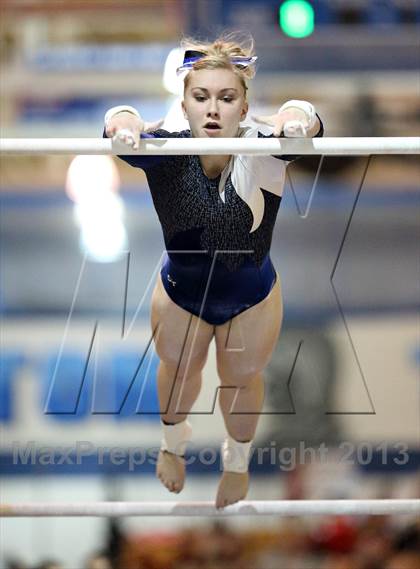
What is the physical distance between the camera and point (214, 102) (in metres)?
1.84

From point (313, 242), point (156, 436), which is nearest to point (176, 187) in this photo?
point (156, 436)

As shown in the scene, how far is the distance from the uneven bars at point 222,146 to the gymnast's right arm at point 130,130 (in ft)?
0.06

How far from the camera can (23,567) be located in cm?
290

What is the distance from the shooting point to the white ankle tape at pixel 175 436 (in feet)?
6.70

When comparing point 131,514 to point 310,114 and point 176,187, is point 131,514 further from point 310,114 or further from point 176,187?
point 310,114

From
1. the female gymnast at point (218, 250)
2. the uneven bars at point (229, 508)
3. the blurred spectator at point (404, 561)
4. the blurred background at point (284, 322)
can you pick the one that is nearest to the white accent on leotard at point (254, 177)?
the female gymnast at point (218, 250)

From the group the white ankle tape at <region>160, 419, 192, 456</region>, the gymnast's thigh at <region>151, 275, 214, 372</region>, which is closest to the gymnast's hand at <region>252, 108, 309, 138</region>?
the gymnast's thigh at <region>151, 275, 214, 372</region>

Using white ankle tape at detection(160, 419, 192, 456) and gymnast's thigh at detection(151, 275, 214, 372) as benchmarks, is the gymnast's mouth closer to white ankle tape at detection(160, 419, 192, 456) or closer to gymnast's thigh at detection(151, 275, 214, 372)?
gymnast's thigh at detection(151, 275, 214, 372)

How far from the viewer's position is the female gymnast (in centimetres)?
186

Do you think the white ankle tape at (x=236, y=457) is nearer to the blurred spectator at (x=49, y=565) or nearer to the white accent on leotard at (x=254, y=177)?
the white accent on leotard at (x=254, y=177)

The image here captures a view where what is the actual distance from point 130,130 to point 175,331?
15.0 inches

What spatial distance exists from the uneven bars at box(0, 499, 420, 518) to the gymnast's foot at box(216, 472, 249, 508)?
13 millimetres

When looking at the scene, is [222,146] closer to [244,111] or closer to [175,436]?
[244,111]

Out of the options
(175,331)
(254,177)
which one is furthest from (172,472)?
(254,177)
